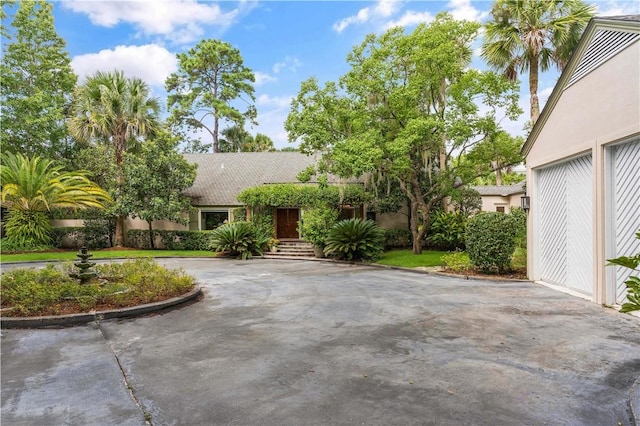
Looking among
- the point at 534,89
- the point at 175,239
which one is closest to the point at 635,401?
the point at 534,89

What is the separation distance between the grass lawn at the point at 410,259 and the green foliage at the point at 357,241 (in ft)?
1.91

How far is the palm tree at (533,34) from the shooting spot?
49.6ft

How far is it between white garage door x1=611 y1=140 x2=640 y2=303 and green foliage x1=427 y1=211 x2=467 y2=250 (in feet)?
30.8

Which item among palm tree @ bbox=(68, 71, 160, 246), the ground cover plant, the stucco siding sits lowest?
the ground cover plant

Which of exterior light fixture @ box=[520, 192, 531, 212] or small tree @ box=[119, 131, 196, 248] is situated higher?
small tree @ box=[119, 131, 196, 248]

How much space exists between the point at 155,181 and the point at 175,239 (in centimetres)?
321

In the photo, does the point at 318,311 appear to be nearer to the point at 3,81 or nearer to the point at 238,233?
the point at 238,233

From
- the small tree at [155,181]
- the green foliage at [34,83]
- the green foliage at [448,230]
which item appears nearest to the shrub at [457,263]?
the green foliage at [448,230]

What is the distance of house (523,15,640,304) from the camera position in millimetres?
6129

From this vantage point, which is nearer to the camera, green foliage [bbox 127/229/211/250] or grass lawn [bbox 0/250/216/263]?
grass lawn [bbox 0/250/216/263]

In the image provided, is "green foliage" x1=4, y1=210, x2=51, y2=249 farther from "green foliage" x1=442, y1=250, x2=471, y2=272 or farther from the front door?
"green foliage" x1=442, y1=250, x2=471, y2=272

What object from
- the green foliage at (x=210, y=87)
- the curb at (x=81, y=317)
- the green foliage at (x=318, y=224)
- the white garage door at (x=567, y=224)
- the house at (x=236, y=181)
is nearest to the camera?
the curb at (x=81, y=317)

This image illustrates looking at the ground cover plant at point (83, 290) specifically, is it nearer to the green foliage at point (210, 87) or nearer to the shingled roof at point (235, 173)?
the shingled roof at point (235, 173)

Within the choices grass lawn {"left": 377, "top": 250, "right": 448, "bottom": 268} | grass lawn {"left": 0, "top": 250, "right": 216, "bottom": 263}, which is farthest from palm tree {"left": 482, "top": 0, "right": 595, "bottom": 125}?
grass lawn {"left": 0, "top": 250, "right": 216, "bottom": 263}
